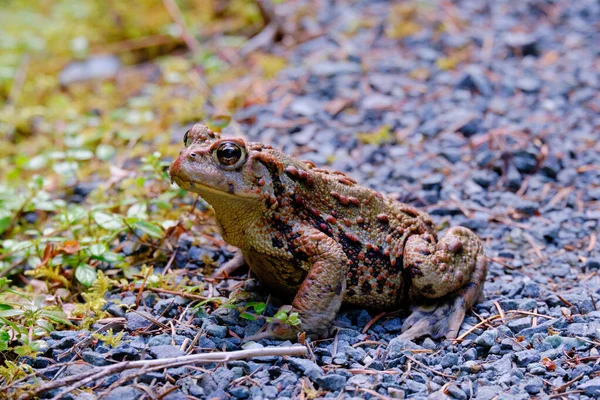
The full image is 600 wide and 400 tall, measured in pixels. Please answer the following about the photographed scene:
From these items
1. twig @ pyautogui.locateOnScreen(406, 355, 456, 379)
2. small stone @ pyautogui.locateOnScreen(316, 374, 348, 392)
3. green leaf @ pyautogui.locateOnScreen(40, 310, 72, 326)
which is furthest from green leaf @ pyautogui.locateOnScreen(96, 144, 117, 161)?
twig @ pyautogui.locateOnScreen(406, 355, 456, 379)

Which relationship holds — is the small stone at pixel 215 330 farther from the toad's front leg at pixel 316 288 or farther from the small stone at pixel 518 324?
the small stone at pixel 518 324

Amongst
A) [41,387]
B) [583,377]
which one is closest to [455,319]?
[583,377]

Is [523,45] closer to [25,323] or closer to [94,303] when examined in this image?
[94,303]

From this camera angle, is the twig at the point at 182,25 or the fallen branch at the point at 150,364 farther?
the twig at the point at 182,25

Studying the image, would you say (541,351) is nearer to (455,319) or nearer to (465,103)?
(455,319)

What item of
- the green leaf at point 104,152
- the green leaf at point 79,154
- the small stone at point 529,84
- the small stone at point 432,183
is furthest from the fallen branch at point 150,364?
the small stone at point 529,84

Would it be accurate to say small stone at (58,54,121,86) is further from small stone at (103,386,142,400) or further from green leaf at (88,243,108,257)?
small stone at (103,386,142,400)

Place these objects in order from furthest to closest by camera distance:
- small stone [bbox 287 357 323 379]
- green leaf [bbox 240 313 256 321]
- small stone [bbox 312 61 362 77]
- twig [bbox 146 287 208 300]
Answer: small stone [bbox 312 61 362 77], twig [bbox 146 287 208 300], green leaf [bbox 240 313 256 321], small stone [bbox 287 357 323 379]
